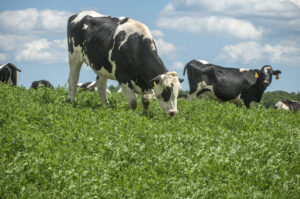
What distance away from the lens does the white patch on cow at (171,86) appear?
42.8 ft

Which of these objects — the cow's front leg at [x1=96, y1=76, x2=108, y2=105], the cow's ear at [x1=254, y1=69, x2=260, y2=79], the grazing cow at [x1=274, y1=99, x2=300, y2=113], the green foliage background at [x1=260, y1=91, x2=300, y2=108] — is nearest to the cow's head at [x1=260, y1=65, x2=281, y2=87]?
the cow's ear at [x1=254, y1=69, x2=260, y2=79]

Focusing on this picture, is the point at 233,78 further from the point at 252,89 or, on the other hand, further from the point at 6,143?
the point at 6,143

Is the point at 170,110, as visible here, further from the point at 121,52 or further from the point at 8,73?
the point at 8,73

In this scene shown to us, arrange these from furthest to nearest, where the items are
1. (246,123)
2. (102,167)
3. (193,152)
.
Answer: (246,123) < (193,152) < (102,167)

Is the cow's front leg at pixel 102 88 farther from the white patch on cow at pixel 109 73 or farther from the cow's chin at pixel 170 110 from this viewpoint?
the cow's chin at pixel 170 110

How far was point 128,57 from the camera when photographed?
45.6 ft

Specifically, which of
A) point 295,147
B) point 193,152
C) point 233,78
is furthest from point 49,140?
point 233,78

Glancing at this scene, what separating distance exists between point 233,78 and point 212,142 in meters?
12.5

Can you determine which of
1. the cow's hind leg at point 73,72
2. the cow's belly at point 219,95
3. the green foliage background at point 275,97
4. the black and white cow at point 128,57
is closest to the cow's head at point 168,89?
the black and white cow at point 128,57

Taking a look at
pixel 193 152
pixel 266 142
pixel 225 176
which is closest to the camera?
pixel 225 176

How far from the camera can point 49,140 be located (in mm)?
8828

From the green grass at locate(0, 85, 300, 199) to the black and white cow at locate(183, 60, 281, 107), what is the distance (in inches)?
375

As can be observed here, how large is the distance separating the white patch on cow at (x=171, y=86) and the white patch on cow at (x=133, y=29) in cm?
121

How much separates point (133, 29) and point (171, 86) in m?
2.38
